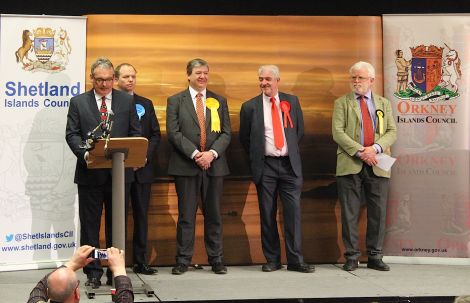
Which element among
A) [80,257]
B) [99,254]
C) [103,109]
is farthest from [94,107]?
[80,257]

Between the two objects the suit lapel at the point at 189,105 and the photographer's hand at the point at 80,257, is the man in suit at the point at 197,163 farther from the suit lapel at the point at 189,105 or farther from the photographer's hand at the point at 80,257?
the photographer's hand at the point at 80,257

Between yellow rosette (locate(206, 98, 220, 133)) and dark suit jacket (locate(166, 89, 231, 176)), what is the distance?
3 centimetres

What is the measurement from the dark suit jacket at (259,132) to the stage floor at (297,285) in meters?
0.87

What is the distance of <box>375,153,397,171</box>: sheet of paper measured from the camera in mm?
6445

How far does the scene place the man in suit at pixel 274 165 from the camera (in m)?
6.46

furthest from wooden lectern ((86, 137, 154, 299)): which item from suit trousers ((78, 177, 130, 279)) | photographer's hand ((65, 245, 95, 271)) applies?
photographer's hand ((65, 245, 95, 271))

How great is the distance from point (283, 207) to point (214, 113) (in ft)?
3.24

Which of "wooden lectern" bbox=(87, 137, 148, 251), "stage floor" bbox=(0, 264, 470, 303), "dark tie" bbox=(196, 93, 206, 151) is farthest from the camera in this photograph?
"dark tie" bbox=(196, 93, 206, 151)

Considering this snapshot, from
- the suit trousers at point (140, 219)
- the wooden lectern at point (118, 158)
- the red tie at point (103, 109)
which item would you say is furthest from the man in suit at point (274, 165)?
the wooden lectern at point (118, 158)

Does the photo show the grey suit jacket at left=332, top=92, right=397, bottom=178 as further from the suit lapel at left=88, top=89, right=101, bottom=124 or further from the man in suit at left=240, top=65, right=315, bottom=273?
the suit lapel at left=88, top=89, right=101, bottom=124

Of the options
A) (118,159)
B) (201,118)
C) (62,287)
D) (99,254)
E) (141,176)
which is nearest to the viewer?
(62,287)

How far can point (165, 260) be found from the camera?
675 cm

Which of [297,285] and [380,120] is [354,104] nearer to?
[380,120]

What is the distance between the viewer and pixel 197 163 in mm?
6301
